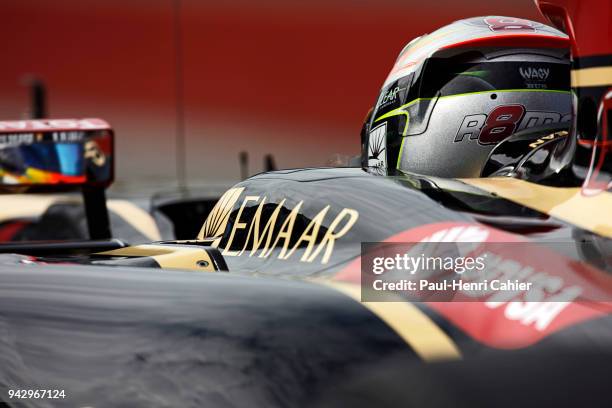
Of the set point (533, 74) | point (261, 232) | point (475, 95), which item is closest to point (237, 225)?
point (261, 232)

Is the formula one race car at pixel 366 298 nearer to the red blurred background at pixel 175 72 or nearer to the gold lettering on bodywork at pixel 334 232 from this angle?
the gold lettering on bodywork at pixel 334 232

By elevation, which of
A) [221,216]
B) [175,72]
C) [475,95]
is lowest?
[175,72]

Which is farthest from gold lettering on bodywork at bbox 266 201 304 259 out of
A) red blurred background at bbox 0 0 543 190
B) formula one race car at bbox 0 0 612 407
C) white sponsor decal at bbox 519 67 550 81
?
red blurred background at bbox 0 0 543 190

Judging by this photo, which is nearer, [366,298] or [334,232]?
[366,298]

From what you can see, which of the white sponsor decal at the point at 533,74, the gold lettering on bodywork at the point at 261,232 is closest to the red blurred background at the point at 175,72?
the white sponsor decal at the point at 533,74

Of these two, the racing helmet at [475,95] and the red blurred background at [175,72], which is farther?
the red blurred background at [175,72]

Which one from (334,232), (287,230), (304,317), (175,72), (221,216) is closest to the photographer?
(304,317)

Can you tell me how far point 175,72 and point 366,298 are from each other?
20.4 ft

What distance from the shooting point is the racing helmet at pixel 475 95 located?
5.29 feet

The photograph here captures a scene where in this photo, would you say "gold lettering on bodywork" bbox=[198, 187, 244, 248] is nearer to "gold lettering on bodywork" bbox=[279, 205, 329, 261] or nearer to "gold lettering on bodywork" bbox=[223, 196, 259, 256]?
"gold lettering on bodywork" bbox=[223, 196, 259, 256]

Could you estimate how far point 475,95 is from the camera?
162 centimetres

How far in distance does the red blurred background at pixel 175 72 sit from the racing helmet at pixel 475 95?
156 inches

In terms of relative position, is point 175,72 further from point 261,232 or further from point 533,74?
point 261,232

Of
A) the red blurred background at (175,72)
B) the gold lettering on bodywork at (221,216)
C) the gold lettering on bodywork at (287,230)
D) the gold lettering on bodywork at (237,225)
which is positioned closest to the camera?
the gold lettering on bodywork at (287,230)
